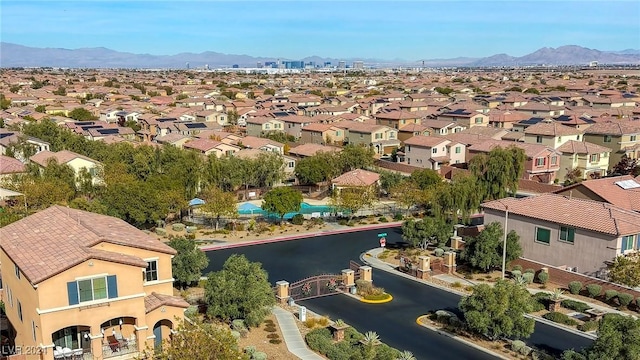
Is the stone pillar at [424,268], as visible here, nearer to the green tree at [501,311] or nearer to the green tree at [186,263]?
the green tree at [501,311]

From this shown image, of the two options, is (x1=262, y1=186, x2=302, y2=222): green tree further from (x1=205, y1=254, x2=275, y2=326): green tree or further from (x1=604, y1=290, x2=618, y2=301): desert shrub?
(x1=604, y1=290, x2=618, y2=301): desert shrub

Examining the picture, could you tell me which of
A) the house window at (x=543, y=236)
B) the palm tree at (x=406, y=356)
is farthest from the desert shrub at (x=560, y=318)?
the palm tree at (x=406, y=356)

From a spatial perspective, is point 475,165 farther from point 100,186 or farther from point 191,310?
point 100,186

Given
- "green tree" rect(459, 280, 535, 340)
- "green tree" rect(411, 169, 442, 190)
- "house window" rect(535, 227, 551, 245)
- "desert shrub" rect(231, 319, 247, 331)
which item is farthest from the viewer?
"green tree" rect(411, 169, 442, 190)

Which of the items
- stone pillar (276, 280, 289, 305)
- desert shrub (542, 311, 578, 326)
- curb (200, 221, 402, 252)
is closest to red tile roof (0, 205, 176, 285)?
stone pillar (276, 280, 289, 305)

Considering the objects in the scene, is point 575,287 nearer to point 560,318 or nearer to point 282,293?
point 560,318

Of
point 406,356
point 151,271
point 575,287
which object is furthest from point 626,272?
point 151,271
